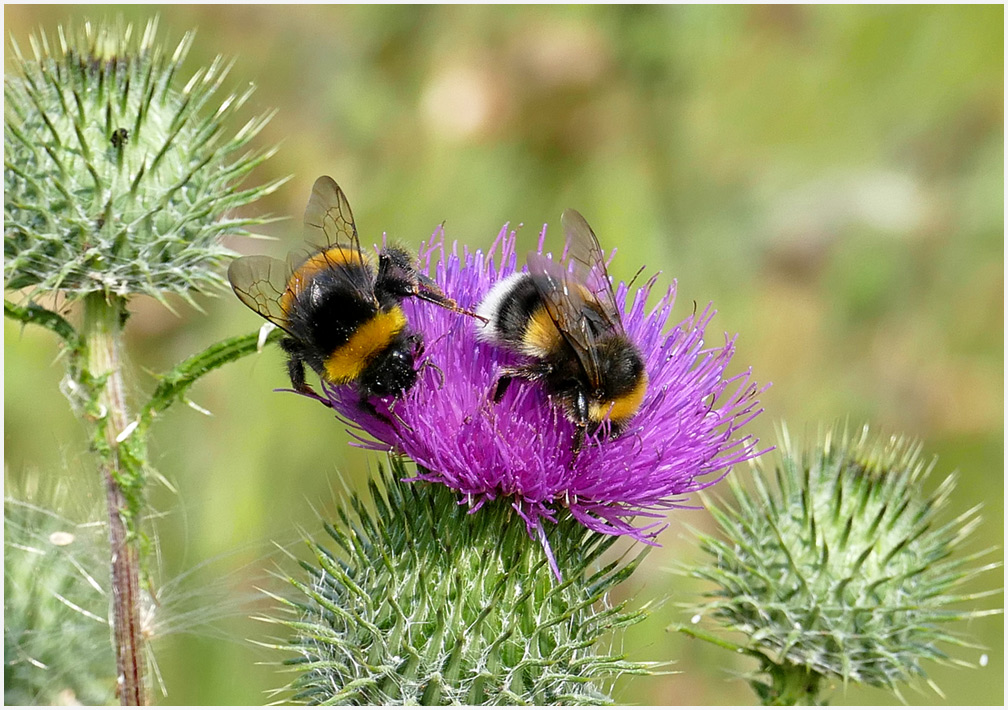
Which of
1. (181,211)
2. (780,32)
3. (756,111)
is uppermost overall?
(780,32)

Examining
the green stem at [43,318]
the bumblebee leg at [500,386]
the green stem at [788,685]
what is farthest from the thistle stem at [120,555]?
the green stem at [788,685]

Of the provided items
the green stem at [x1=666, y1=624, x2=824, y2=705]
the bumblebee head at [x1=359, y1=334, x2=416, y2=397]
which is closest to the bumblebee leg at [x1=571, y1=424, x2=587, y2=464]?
the bumblebee head at [x1=359, y1=334, x2=416, y2=397]

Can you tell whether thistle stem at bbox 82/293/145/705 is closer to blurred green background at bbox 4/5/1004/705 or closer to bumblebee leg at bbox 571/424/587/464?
bumblebee leg at bbox 571/424/587/464

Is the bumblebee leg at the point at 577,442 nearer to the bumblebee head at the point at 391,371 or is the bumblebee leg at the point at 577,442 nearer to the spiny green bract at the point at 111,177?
the bumblebee head at the point at 391,371

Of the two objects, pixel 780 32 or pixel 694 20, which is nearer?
pixel 694 20

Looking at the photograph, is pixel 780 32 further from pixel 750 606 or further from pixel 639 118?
pixel 750 606

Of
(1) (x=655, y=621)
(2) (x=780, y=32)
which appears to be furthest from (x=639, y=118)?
(1) (x=655, y=621)

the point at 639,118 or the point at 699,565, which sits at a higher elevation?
the point at 639,118
